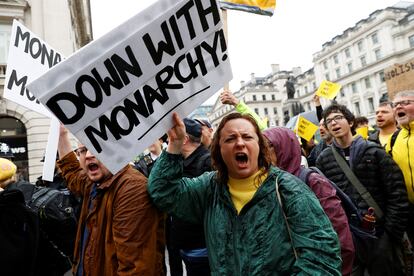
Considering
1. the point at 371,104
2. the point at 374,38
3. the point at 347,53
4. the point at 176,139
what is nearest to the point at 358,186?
the point at 176,139

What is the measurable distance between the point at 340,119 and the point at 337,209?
1424 millimetres

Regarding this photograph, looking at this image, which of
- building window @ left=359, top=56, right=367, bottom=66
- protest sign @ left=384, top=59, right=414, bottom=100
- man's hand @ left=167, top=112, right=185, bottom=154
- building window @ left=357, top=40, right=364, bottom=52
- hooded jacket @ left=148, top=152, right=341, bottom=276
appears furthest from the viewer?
building window @ left=357, top=40, right=364, bottom=52

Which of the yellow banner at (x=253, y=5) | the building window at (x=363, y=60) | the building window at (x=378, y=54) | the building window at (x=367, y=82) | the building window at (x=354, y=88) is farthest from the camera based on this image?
the building window at (x=354, y=88)

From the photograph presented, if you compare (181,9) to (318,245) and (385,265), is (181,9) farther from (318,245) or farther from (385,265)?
(385,265)

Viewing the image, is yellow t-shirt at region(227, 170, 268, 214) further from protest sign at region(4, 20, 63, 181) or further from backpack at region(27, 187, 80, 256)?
protest sign at region(4, 20, 63, 181)

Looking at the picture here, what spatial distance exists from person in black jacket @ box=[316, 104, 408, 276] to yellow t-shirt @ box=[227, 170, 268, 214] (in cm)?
127

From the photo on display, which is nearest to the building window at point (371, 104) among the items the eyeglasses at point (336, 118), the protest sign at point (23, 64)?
the eyeglasses at point (336, 118)

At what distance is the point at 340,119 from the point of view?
316cm

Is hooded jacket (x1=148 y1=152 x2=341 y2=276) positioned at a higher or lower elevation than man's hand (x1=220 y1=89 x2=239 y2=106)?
lower

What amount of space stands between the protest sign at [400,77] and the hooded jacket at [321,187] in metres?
4.46

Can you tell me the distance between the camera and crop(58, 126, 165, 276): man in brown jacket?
1843 mm

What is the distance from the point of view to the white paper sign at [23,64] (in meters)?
2.63

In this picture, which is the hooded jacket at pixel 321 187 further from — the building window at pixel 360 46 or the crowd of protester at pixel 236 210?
the building window at pixel 360 46

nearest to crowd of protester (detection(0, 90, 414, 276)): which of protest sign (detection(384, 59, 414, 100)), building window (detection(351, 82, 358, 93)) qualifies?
protest sign (detection(384, 59, 414, 100))
